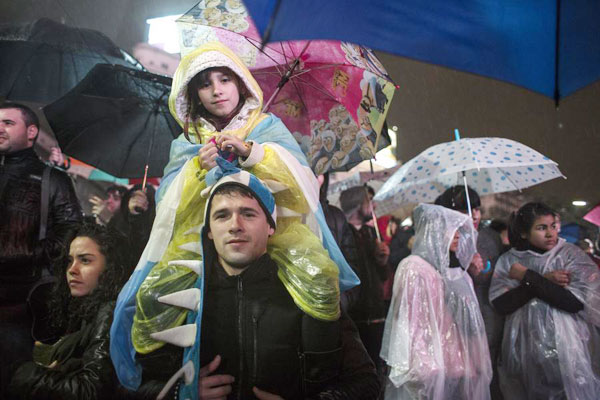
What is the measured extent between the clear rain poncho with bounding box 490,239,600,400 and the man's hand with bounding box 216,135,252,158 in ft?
8.49

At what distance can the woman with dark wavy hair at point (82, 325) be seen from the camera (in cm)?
217

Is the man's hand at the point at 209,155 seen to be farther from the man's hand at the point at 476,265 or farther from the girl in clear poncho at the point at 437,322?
the man's hand at the point at 476,265

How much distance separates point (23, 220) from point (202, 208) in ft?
3.59

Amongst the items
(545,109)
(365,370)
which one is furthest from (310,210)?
(545,109)

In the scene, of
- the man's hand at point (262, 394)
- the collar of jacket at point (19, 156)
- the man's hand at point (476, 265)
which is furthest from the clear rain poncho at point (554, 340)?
the collar of jacket at point (19, 156)

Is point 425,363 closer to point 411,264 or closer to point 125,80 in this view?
point 411,264

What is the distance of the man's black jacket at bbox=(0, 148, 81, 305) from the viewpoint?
253 cm

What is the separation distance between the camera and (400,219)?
250 inches

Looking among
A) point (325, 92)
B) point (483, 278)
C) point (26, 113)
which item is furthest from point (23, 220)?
point (483, 278)

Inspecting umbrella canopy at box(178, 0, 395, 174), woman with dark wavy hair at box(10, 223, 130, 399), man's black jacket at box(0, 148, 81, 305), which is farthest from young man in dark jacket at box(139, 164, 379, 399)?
man's black jacket at box(0, 148, 81, 305)

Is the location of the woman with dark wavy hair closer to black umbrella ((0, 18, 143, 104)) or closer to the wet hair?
black umbrella ((0, 18, 143, 104))

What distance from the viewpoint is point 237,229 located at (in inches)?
80.3

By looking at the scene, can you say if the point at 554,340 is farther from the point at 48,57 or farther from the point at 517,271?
the point at 48,57

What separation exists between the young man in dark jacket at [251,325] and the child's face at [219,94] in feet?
1.41
